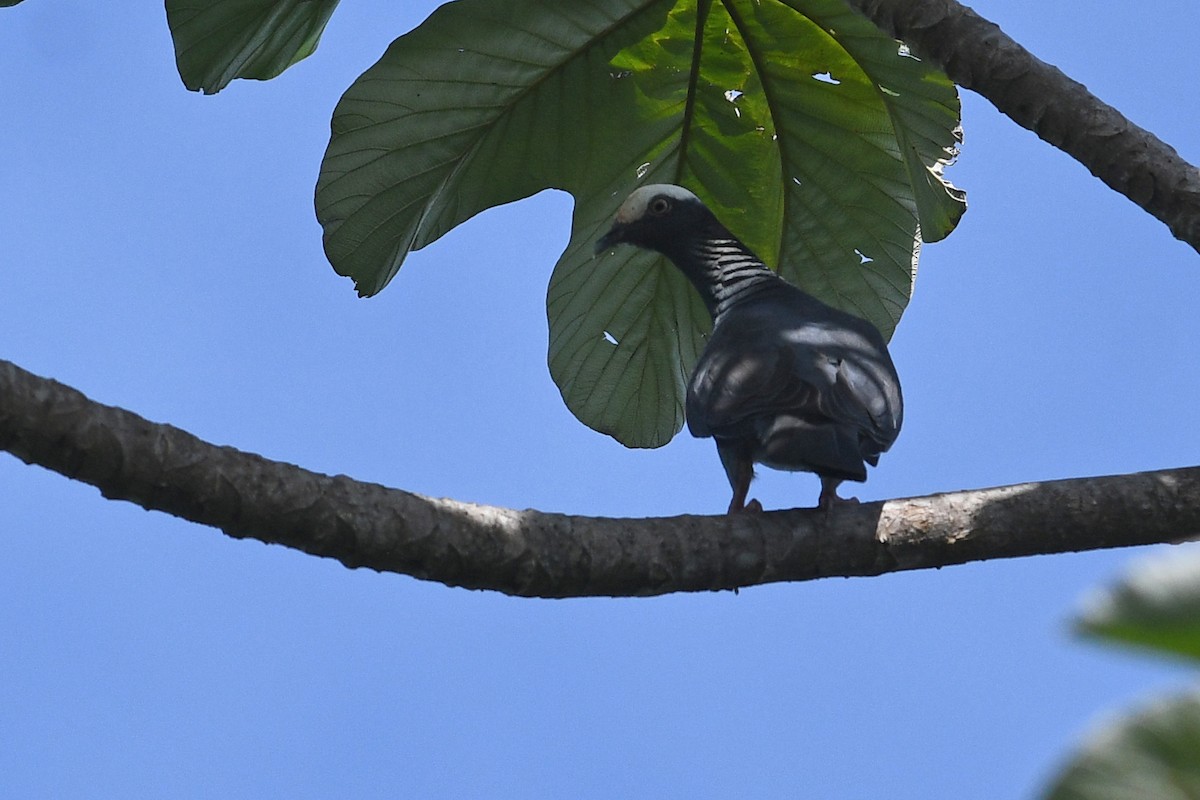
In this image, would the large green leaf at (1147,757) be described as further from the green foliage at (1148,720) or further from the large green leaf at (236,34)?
the large green leaf at (236,34)

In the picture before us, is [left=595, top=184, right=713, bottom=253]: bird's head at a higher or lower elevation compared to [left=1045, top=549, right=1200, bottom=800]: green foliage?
higher

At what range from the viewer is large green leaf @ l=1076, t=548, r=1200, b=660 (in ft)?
2.72

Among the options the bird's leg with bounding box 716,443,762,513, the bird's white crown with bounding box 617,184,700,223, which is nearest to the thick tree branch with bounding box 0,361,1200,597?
the bird's leg with bounding box 716,443,762,513

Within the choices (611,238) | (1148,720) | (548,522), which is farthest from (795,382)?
(1148,720)

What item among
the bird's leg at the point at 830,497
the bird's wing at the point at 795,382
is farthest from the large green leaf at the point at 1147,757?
the bird's wing at the point at 795,382

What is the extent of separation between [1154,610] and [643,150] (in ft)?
12.8

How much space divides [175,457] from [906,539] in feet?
5.17

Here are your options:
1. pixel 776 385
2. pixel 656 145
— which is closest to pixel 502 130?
pixel 656 145

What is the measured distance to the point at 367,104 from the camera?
162 inches

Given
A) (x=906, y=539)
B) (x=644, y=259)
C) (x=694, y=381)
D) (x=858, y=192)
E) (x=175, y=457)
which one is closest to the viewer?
(x=175, y=457)

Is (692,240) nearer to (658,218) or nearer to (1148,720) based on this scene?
(658,218)

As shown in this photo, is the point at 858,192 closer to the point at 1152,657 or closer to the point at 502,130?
the point at 502,130

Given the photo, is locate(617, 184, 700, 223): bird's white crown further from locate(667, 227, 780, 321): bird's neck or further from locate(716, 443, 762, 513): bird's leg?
locate(716, 443, 762, 513): bird's leg

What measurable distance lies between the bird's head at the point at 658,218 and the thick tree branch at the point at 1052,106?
114cm
